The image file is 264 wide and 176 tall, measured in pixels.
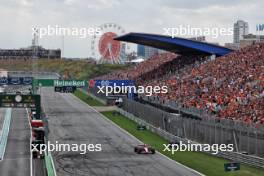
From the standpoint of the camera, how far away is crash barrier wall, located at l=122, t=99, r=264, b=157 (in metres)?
36.2

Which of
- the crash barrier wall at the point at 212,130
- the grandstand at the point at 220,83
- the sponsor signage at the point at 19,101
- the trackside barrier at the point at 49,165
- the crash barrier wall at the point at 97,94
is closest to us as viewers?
the trackside barrier at the point at 49,165

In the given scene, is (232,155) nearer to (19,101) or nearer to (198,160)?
(198,160)

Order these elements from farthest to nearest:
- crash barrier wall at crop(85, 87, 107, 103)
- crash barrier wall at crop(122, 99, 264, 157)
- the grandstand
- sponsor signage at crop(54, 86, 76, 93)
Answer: crash barrier wall at crop(85, 87, 107, 103) → sponsor signage at crop(54, 86, 76, 93) → the grandstand → crash barrier wall at crop(122, 99, 264, 157)

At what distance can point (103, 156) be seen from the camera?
4231 cm

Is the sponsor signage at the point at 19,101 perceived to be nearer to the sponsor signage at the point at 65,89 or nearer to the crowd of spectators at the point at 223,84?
the crowd of spectators at the point at 223,84

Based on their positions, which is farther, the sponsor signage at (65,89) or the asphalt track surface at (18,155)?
the sponsor signage at (65,89)

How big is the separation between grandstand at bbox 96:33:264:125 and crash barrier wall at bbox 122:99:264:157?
1.92 meters

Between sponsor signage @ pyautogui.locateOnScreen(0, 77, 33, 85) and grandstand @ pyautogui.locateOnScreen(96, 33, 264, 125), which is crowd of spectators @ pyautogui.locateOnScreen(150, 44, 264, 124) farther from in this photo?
sponsor signage @ pyautogui.locateOnScreen(0, 77, 33, 85)

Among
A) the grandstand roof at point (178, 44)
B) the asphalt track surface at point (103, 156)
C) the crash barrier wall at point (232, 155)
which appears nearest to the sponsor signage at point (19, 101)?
the asphalt track surface at point (103, 156)

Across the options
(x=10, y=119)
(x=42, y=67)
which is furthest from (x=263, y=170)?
(x=42, y=67)

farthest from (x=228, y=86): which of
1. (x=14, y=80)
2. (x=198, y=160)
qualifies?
(x=14, y=80)

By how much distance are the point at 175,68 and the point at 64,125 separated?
27.8 metres

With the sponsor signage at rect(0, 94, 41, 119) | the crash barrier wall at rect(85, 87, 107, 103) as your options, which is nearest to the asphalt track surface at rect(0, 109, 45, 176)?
the sponsor signage at rect(0, 94, 41, 119)

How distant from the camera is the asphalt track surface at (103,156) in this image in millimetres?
35688
